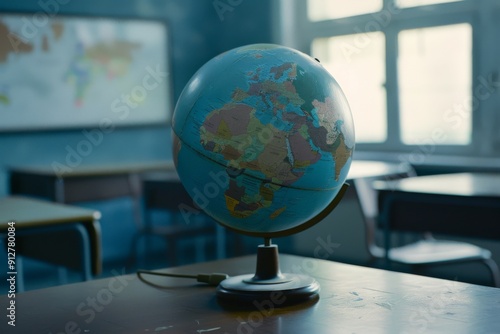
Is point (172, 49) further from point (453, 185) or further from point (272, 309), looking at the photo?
point (272, 309)

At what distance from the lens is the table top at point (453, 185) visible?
3.20 meters

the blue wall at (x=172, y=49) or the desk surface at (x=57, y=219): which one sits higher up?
the blue wall at (x=172, y=49)

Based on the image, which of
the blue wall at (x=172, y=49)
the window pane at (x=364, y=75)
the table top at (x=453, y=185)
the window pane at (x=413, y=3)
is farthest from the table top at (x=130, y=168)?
the window pane at (x=413, y=3)

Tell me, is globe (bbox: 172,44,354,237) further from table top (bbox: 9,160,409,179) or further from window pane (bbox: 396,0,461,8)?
window pane (bbox: 396,0,461,8)

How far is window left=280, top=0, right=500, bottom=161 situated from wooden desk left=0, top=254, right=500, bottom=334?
3.44m

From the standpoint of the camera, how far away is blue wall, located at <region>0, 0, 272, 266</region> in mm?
5684

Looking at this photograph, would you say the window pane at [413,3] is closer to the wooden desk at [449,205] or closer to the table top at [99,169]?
the wooden desk at [449,205]

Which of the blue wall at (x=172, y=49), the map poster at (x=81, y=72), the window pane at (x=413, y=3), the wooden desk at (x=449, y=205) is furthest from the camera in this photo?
the blue wall at (x=172, y=49)

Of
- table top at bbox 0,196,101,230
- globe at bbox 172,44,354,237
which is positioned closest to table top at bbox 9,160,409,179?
table top at bbox 0,196,101,230

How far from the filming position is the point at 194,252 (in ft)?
21.0

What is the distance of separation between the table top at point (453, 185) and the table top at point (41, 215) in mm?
1346

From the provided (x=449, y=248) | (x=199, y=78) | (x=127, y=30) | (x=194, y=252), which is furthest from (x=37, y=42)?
(x=199, y=78)

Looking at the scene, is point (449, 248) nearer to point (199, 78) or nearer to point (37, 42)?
point (199, 78)

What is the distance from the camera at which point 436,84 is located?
5.12m
